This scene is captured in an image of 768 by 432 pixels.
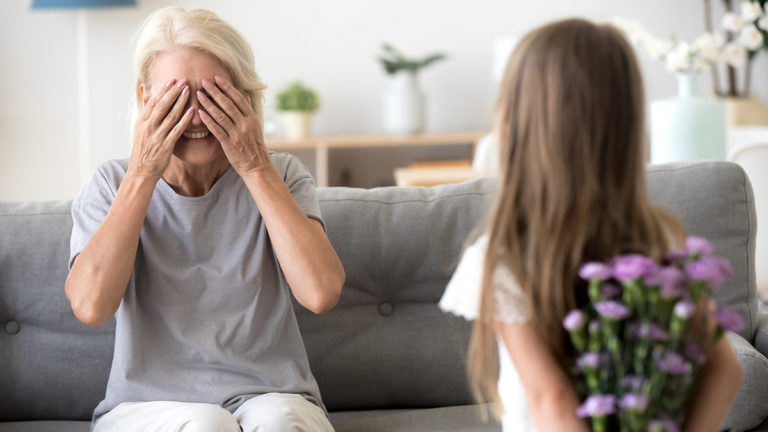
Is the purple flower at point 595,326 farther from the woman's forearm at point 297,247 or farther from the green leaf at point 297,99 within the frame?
the green leaf at point 297,99

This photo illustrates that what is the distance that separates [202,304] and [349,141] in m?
2.95

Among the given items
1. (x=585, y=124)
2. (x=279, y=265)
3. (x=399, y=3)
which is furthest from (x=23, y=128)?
(x=585, y=124)

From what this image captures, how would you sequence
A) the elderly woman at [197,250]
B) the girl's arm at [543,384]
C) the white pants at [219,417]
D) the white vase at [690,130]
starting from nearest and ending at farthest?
the girl's arm at [543,384]
the white pants at [219,417]
the elderly woman at [197,250]
the white vase at [690,130]

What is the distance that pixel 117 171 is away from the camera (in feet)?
5.18

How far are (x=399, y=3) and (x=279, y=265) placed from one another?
11.0 ft

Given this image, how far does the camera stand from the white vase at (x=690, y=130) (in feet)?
7.47

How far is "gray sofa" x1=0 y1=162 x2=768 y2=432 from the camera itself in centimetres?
175

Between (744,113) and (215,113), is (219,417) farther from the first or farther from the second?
(744,113)

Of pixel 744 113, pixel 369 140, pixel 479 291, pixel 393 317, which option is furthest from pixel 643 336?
pixel 744 113

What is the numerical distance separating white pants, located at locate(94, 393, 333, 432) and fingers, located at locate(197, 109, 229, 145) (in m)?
0.44

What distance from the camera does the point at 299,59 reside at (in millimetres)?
4672

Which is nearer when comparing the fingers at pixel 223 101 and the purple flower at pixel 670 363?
the purple flower at pixel 670 363

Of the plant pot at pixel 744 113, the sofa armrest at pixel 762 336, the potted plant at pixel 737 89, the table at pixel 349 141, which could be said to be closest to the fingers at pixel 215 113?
the sofa armrest at pixel 762 336

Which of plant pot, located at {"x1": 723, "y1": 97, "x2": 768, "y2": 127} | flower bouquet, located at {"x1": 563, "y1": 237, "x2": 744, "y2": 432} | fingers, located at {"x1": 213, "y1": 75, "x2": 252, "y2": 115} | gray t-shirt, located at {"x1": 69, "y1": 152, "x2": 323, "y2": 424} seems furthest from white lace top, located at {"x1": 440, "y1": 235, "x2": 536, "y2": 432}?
plant pot, located at {"x1": 723, "y1": 97, "x2": 768, "y2": 127}
